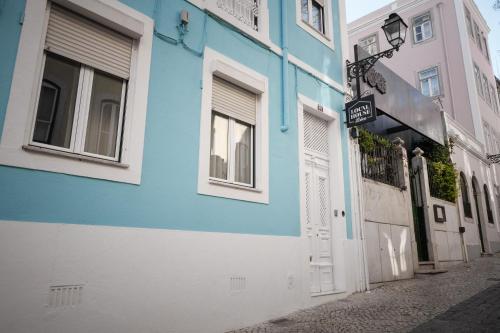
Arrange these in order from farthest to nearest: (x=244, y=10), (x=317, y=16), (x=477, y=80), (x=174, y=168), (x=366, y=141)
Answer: (x=477, y=80) < (x=366, y=141) < (x=317, y=16) < (x=244, y=10) < (x=174, y=168)

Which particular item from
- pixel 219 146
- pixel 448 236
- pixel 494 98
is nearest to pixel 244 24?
pixel 219 146

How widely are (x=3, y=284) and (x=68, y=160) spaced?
1264mm

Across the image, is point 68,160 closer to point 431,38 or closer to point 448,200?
point 448,200

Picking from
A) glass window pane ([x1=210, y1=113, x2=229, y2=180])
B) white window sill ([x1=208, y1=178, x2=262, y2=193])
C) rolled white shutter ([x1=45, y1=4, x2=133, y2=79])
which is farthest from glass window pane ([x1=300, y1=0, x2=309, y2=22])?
rolled white shutter ([x1=45, y1=4, x2=133, y2=79])

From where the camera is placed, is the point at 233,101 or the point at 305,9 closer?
the point at 233,101

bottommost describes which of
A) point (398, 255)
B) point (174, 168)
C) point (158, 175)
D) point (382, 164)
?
point (398, 255)

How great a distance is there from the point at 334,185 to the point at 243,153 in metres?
2.59

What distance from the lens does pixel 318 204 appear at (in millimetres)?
7270

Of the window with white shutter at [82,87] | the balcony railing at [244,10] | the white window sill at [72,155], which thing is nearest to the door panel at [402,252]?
the balcony railing at [244,10]

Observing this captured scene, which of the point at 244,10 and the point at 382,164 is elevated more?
the point at 244,10

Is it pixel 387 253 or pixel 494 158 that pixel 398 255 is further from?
pixel 494 158

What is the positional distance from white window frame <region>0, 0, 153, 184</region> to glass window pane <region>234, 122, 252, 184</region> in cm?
188

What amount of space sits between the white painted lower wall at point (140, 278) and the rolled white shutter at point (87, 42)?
6.33 feet

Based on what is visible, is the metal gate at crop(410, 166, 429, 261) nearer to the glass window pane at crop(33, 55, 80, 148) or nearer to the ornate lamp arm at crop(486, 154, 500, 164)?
the ornate lamp arm at crop(486, 154, 500, 164)
